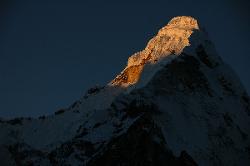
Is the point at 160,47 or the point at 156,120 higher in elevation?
the point at 160,47

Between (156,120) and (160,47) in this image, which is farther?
(160,47)

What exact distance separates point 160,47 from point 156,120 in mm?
24833

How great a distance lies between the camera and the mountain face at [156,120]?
3152 inches

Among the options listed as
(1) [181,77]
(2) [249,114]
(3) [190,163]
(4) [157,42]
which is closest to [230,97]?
(2) [249,114]

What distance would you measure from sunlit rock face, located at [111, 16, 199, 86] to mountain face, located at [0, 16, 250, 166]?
0.66 feet

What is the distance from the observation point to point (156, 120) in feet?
272

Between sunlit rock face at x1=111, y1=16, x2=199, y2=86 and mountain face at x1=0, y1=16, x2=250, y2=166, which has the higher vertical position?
sunlit rock face at x1=111, y1=16, x2=199, y2=86

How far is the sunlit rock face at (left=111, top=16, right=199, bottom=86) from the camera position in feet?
327

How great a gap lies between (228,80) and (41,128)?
1257 inches

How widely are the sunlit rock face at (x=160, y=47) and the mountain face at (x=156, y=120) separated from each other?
200 millimetres

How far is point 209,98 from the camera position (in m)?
94.9

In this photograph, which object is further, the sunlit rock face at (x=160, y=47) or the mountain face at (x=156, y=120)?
the sunlit rock face at (x=160, y=47)

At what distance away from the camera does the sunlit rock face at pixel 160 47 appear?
3927 inches

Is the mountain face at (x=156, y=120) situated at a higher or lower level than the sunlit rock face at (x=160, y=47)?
lower
